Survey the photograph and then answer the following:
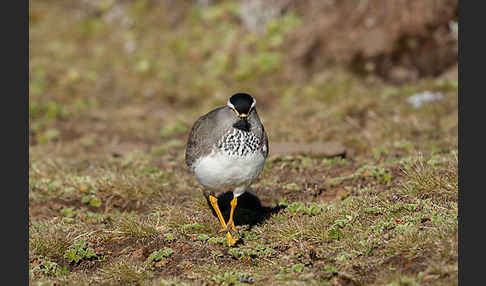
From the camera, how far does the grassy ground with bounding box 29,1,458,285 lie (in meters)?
5.93

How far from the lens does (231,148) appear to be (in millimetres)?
6086

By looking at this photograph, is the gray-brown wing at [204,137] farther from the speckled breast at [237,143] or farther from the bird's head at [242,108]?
the bird's head at [242,108]

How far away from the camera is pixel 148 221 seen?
7.29m

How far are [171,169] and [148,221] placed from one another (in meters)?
2.62

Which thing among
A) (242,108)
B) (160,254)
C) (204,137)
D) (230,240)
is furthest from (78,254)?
(242,108)

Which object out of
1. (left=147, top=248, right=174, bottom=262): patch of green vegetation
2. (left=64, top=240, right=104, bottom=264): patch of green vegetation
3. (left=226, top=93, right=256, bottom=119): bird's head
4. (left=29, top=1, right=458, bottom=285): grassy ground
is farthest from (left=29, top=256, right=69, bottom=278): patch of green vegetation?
(left=226, top=93, right=256, bottom=119): bird's head

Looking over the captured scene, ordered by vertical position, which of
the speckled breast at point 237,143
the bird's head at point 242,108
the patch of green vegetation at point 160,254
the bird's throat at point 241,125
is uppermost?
the bird's head at point 242,108

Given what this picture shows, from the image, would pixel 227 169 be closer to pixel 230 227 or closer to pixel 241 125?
pixel 241 125

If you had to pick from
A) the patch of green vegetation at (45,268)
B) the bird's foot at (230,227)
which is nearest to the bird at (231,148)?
the bird's foot at (230,227)

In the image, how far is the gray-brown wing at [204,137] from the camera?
630 cm

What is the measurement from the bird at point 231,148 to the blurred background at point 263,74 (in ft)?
14.7

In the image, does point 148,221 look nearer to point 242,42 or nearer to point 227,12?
point 242,42

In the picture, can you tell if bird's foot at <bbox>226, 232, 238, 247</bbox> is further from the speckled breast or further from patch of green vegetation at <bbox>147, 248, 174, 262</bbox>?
the speckled breast

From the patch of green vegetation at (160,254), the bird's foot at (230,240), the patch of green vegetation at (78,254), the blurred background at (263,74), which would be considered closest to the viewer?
the patch of green vegetation at (160,254)
